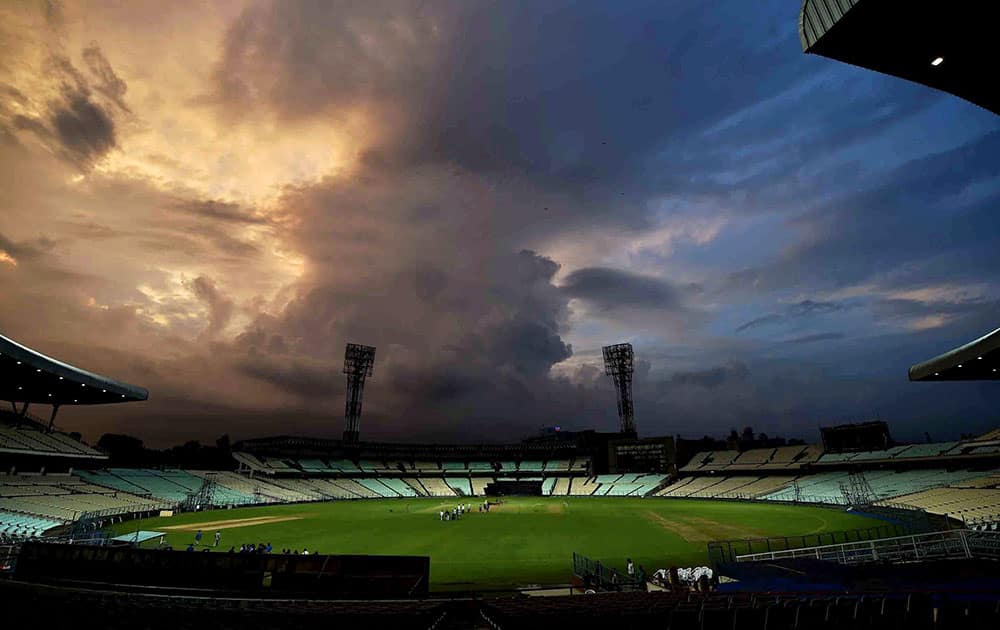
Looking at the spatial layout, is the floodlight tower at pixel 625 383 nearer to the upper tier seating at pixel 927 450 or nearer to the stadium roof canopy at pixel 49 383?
the upper tier seating at pixel 927 450

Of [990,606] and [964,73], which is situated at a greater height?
[964,73]

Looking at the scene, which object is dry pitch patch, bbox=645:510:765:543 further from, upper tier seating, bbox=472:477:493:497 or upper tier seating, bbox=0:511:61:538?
upper tier seating, bbox=472:477:493:497

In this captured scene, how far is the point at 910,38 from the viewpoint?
30.6 ft

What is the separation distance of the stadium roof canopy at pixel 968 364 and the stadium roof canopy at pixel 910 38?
21.8 meters

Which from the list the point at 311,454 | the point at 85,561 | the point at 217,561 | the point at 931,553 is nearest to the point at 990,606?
the point at 931,553

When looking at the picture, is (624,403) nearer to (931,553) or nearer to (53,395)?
(931,553)

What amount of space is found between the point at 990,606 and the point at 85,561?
23339 millimetres

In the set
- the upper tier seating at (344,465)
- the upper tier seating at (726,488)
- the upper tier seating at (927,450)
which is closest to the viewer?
the upper tier seating at (927,450)

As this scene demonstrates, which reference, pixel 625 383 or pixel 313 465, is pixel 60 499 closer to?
pixel 313 465

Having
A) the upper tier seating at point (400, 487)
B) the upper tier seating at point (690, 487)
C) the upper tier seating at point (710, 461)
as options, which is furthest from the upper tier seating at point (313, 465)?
the upper tier seating at point (710, 461)

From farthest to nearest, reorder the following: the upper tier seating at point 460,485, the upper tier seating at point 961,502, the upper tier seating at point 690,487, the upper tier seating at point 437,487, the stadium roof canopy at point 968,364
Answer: the upper tier seating at point 460,485, the upper tier seating at point 437,487, the upper tier seating at point 690,487, the upper tier seating at point 961,502, the stadium roof canopy at point 968,364

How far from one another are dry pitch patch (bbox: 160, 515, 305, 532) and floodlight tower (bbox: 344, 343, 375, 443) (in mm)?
41108

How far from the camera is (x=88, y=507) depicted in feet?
127

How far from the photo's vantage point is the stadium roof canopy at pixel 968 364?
24.3 meters
